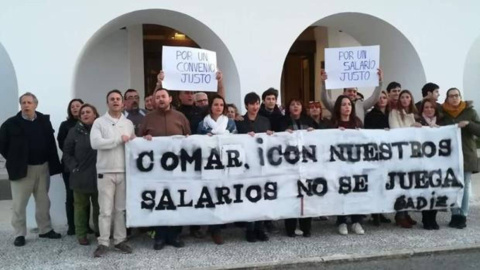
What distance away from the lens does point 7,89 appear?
9195 mm

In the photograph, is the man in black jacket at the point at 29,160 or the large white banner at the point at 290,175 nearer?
the large white banner at the point at 290,175

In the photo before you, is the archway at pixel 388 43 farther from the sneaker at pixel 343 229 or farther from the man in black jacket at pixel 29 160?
the man in black jacket at pixel 29 160

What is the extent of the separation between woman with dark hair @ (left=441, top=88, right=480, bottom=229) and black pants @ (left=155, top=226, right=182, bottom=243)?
362 cm

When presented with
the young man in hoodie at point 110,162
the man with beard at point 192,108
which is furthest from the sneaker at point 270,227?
the young man in hoodie at point 110,162

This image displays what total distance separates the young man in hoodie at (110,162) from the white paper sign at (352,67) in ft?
10.1

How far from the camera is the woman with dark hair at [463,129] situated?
236 inches

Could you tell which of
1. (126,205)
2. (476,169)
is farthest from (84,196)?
(476,169)

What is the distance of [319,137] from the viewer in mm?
5816

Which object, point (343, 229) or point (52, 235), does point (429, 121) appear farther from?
point (52, 235)

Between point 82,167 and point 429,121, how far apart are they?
4480 millimetres

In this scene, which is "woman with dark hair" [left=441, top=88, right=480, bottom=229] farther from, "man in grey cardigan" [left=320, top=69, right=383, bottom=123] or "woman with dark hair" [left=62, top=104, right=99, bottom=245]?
"woman with dark hair" [left=62, top=104, right=99, bottom=245]

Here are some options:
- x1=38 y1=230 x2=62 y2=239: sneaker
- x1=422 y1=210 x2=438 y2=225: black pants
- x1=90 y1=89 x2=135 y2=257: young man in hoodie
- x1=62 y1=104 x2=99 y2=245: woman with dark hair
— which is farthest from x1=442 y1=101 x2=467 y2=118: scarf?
x1=38 y1=230 x2=62 y2=239: sneaker

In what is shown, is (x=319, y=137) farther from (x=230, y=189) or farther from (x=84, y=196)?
(x=84, y=196)

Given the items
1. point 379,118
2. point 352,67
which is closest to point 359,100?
point 352,67
